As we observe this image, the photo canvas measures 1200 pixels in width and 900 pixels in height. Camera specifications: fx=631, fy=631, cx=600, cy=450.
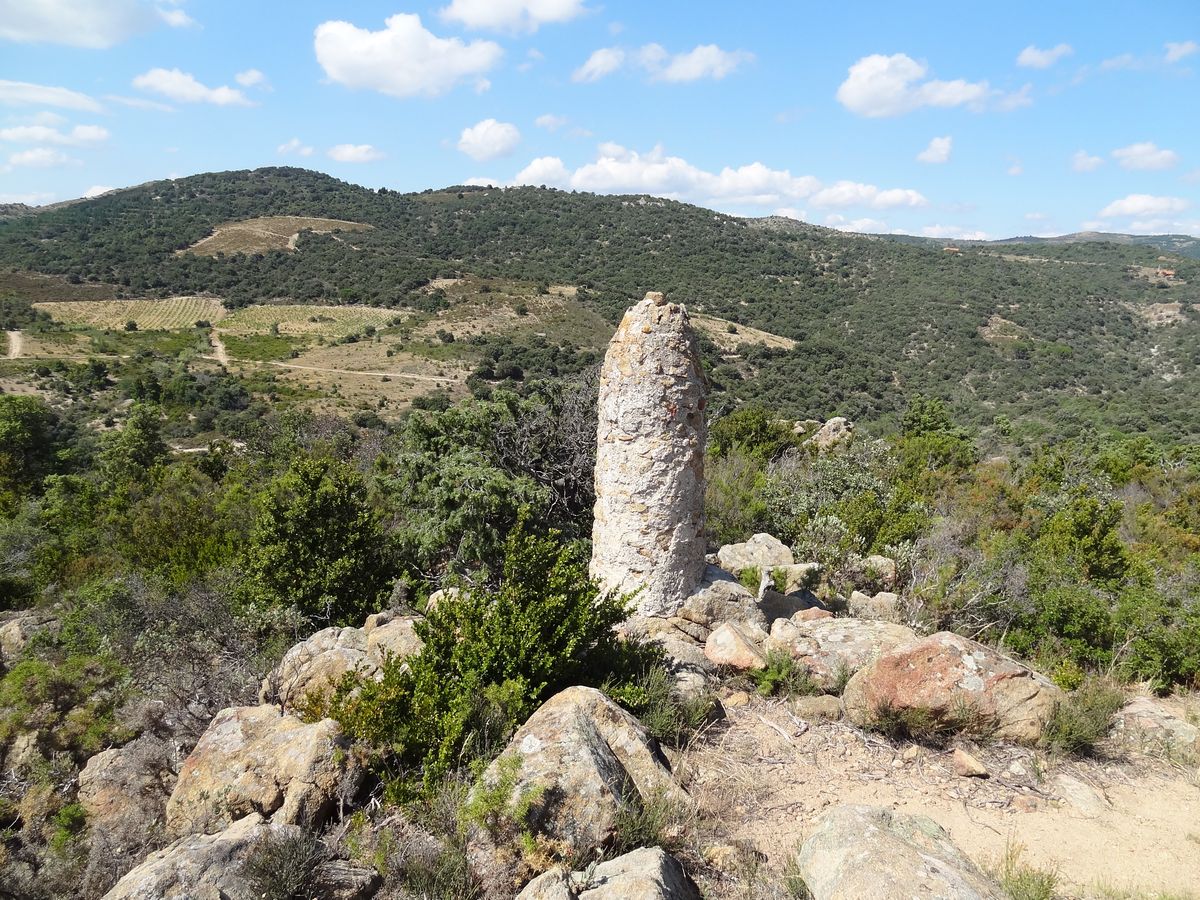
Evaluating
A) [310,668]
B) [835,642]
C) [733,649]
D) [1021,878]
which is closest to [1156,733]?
[835,642]

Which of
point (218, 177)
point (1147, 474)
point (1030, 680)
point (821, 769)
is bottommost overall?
point (1147, 474)

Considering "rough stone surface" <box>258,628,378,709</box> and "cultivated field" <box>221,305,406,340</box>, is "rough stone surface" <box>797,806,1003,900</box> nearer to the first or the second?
"rough stone surface" <box>258,628,378,709</box>

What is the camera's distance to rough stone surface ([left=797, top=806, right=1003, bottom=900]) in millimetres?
3215

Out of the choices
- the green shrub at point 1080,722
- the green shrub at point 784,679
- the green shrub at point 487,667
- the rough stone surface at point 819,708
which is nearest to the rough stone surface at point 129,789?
the green shrub at point 487,667

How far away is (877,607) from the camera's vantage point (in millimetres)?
8344

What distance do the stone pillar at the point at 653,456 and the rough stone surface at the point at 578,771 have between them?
97.2 inches

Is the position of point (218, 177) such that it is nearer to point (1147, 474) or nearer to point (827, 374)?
point (827, 374)

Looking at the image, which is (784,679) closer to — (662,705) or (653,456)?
(662,705)

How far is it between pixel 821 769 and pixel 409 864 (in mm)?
3373

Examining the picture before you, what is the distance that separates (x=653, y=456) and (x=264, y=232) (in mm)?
92142

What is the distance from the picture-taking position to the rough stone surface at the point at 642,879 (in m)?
3.19

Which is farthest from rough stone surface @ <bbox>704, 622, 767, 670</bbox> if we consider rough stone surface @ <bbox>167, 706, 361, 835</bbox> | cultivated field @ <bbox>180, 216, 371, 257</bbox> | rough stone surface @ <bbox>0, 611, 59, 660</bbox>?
cultivated field @ <bbox>180, 216, 371, 257</bbox>

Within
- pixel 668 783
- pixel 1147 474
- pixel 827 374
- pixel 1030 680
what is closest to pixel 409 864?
pixel 668 783

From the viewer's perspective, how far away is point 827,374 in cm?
4694
